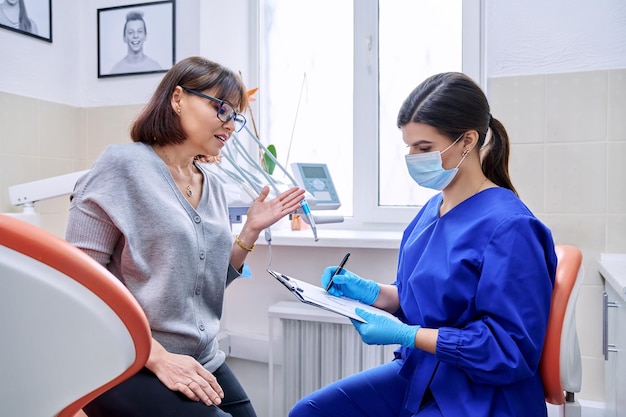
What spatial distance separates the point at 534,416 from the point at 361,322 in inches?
16.0

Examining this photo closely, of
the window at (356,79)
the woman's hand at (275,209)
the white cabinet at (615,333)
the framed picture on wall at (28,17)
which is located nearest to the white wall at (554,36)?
the window at (356,79)

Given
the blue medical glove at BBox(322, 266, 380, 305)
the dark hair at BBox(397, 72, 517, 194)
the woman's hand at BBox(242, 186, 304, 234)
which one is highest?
the dark hair at BBox(397, 72, 517, 194)

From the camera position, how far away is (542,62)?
1.85 m

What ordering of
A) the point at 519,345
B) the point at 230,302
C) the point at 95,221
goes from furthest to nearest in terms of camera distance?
1. the point at 230,302
2. the point at 95,221
3. the point at 519,345

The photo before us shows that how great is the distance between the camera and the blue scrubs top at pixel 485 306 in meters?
1.04

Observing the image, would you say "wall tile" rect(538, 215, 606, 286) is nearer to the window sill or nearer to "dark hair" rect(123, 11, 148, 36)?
the window sill

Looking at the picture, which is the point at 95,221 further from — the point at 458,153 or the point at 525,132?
the point at 525,132

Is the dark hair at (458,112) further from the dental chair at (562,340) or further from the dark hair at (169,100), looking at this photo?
the dark hair at (169,100)

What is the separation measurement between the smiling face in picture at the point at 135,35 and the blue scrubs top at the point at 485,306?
1.72 meters

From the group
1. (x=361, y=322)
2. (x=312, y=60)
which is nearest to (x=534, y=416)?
(x=361, y=322)

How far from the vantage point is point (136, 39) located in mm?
2350

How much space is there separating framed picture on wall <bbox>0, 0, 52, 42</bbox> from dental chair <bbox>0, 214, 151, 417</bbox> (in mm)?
1919

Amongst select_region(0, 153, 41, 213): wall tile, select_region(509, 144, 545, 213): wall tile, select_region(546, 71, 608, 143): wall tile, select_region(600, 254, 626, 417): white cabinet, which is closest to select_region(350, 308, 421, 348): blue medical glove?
select_region(600, 254, 626, 417): white cabinet

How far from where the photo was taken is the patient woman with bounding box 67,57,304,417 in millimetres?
1111
